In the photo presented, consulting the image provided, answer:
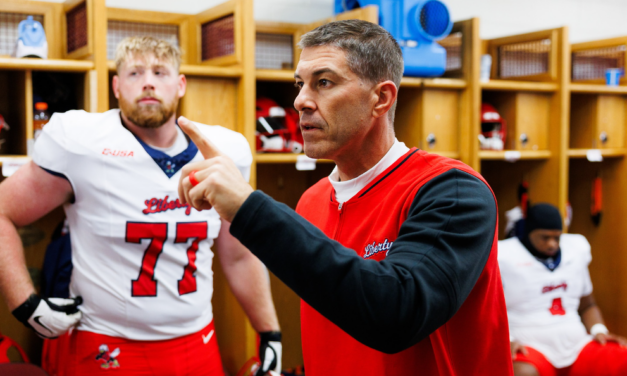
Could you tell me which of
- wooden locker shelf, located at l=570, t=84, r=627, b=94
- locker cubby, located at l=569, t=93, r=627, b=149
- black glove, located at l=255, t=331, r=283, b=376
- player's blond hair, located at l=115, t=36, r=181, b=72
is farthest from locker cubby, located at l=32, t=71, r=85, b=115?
locker cubby, located at l=569, t=93, r=627, b=149

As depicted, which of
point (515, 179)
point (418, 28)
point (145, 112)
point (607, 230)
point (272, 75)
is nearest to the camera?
point (145, 112)

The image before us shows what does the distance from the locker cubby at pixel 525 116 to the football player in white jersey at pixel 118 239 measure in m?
2.15

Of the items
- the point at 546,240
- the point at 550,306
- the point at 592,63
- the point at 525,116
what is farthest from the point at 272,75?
the point at 592,63

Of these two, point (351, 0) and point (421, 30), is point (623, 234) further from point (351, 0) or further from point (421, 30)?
point (351, 0)

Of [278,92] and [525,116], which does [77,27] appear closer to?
[278,92]

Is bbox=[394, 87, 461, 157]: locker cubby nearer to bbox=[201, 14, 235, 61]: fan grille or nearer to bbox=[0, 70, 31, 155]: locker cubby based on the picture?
bbox=[201, 14, 235, 61]: fan grille

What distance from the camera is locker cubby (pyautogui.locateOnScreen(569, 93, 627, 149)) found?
3771mm

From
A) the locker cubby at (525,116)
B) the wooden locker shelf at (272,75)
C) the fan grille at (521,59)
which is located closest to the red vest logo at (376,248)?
the wooden locker shelf at (272,75)

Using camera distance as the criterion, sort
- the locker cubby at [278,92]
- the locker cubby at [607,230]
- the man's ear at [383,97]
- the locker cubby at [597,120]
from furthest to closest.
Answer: the locker cubby at [607,230] < the locker cubby at [597,120] < the locker cubby at [278,92] < the man's ear at [383,97]

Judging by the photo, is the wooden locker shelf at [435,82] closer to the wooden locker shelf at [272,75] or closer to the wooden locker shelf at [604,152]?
the wooden locker shelf at [272,75]

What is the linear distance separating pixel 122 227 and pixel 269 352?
0.74 meters

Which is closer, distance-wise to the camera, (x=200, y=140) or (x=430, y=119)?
(x=200, y=140)

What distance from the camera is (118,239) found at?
6.18 feet

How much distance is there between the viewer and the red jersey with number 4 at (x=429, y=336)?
96 cm
